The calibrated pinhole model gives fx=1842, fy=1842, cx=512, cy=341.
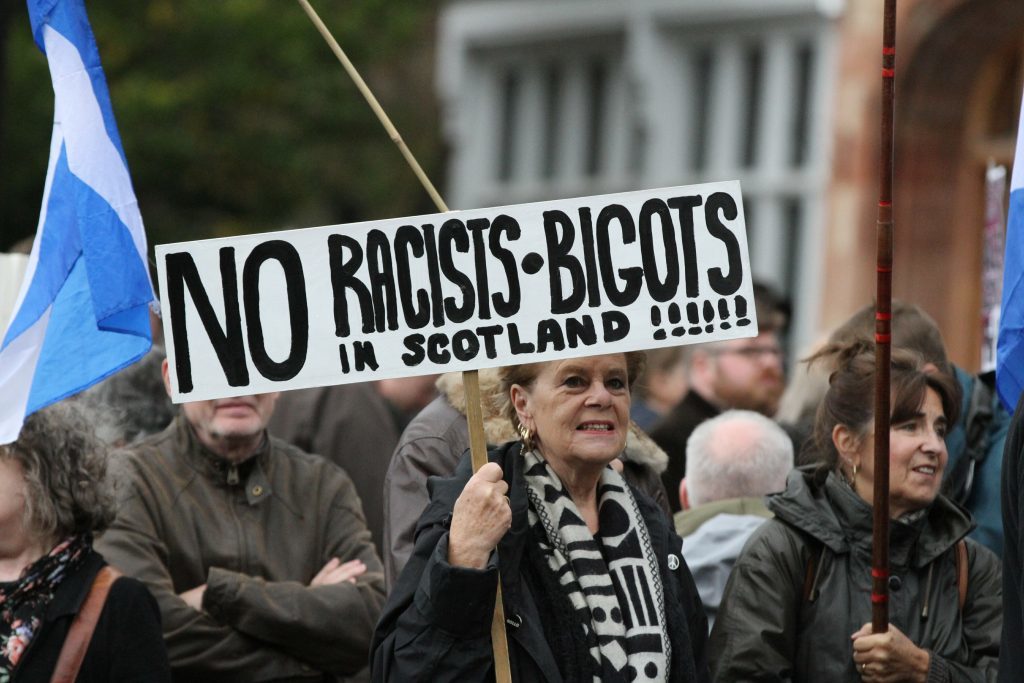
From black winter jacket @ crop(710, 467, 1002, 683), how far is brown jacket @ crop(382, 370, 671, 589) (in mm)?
371

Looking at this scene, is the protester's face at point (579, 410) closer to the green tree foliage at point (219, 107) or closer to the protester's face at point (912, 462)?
the protester's face at point (912, 462)

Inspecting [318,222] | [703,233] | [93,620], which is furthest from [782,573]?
[318,222]

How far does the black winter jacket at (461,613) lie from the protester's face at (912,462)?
0.75m

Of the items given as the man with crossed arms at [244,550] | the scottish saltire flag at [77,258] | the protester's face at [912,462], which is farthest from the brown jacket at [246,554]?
the protester's face at [912,462]

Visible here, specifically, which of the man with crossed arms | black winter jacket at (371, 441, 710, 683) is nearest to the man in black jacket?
the man with crossed arms

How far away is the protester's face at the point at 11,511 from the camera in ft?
14.1

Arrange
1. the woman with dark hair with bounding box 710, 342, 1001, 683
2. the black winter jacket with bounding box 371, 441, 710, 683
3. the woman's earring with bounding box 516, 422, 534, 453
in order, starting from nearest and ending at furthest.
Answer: the black winter jacket with bounding box 371, 441, 710, 683 < the woman's earring with bounding box 516, 422, 534, 453 < the woman with dark hair with bounding box 710, 342, 1001, 683

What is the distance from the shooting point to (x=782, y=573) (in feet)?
14.8

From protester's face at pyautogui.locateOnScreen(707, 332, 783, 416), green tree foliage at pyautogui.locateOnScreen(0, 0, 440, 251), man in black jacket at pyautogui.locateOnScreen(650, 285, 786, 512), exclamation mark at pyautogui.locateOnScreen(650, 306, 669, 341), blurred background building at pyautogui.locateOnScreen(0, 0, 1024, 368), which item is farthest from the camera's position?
green tree foliage at pyautogui.locateOnScreen(0, 0, 440, 251)

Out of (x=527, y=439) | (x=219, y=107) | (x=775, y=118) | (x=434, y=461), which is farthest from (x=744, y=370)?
(x=219, y=107)

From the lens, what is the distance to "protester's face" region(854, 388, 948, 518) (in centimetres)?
456

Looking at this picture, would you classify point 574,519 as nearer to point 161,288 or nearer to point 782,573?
point 782,573

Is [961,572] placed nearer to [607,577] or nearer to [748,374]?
[607,577]

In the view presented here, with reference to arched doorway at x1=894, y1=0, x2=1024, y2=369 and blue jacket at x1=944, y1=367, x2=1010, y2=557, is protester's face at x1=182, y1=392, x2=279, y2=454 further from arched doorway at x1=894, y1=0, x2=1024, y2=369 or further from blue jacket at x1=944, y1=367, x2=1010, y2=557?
arched doorway at x1=894, y1=0, x2=1024, y2=369
